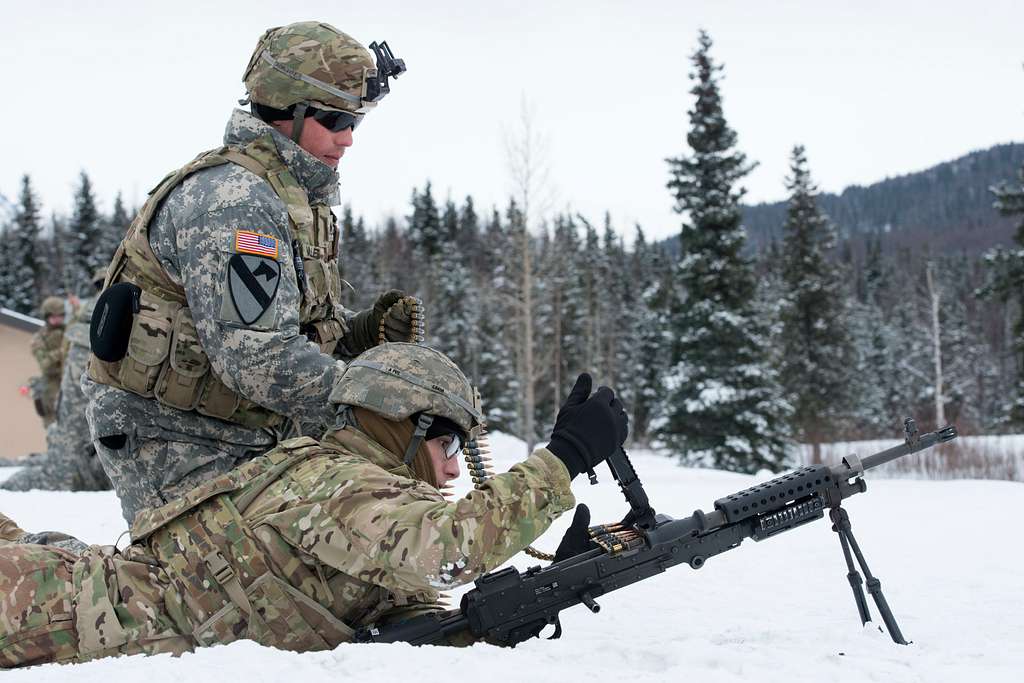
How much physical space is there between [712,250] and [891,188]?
186964mm

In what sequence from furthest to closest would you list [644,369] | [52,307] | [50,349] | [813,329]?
1. [644,369]
2. [813,329]
3. [52,307]
4. [50,349]

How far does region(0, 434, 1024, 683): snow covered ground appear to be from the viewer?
2381mm

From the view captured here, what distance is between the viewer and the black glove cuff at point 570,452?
2.81 meters

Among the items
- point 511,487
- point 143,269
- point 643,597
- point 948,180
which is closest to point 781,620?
point 643,597

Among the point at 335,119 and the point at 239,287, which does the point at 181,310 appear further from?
the point at 335,119

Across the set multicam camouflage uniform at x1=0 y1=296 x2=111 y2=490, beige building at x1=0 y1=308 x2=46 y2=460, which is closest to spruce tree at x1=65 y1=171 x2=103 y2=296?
beige building at x1=0 y1=308 x2=46 y2=460

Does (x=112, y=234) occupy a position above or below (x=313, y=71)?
above

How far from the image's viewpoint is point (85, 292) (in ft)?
182

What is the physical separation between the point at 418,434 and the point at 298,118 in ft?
4.91

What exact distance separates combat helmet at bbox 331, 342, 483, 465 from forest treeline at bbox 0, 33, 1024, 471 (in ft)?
4.91

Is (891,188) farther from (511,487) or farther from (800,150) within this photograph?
(511,487)

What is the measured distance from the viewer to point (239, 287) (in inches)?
121

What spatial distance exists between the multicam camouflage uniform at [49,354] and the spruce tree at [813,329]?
941 inches

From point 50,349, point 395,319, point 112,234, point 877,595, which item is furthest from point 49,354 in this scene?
point 112,234
